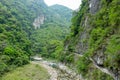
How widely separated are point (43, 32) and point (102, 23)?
75.4 metres

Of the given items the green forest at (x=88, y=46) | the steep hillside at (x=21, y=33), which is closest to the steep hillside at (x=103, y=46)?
the green forest at (x=88, y=46)

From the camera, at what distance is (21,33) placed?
69250mm

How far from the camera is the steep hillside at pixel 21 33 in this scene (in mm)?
45750

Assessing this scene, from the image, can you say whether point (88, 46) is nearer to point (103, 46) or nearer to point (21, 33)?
point (103, 46)

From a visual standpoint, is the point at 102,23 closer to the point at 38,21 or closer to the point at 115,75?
the point at 115,75

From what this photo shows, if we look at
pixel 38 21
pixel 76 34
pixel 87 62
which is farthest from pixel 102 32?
pixel 38 21

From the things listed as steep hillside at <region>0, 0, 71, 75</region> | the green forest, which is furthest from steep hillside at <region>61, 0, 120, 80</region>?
steep hillside at <region>0, 0, 71, 75</region>

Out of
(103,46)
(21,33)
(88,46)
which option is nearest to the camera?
(103,46)

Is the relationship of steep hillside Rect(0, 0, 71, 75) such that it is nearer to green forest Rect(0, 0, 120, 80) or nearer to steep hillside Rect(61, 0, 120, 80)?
green forest Rect(0, 0, 120, 80)

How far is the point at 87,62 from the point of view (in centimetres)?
3603

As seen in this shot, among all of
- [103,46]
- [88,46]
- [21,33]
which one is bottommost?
[88,46]

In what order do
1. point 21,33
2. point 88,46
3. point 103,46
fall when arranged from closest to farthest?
point 103,46, point 88,46, point 21,33

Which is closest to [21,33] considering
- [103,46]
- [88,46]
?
[88,46]

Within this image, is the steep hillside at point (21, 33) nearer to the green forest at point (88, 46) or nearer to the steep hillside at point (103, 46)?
the green forest at point (88, 46)
